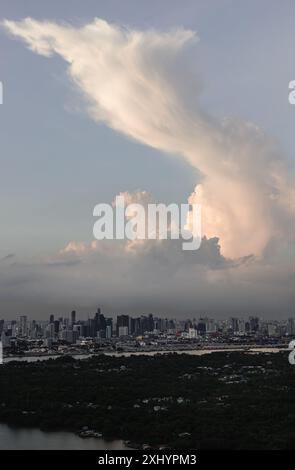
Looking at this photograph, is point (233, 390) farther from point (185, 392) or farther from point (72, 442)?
point (72, 442)

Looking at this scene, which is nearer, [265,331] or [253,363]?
[253,363]

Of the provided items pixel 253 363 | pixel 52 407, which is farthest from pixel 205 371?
pixel 52 407
